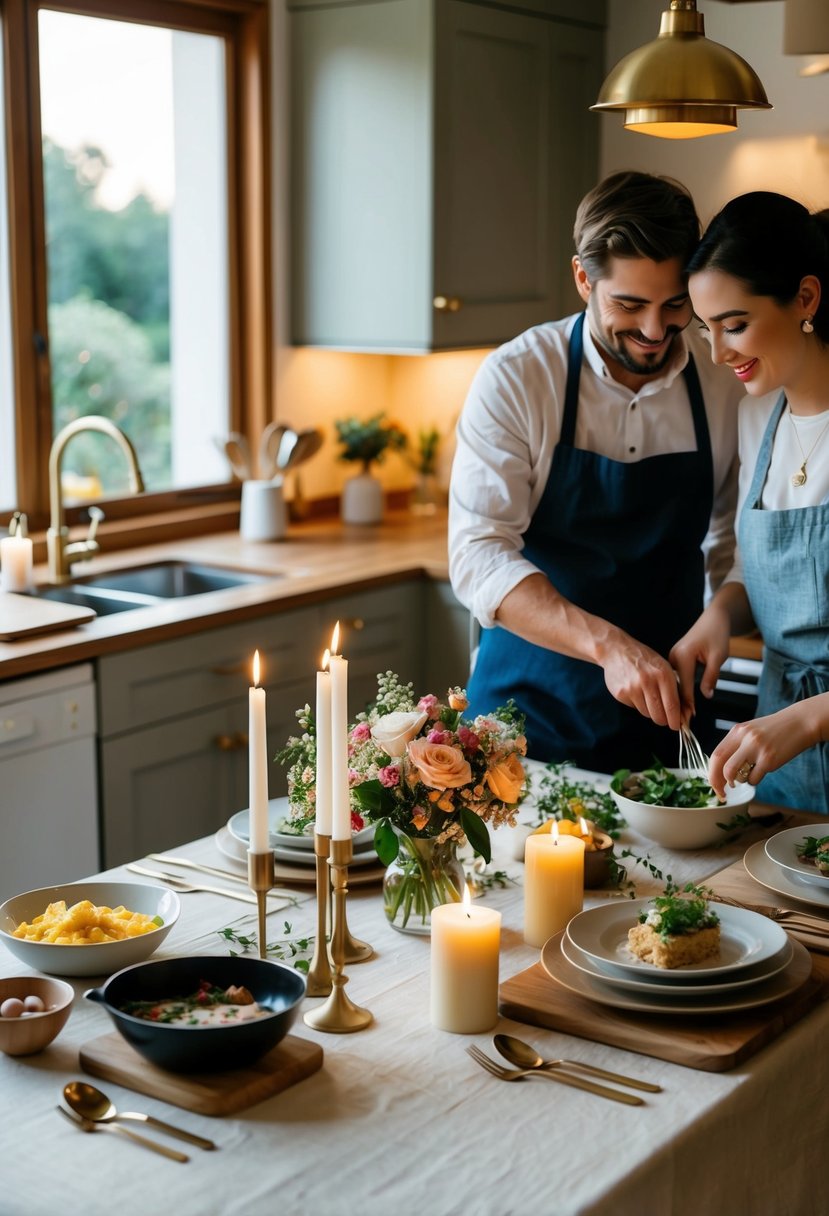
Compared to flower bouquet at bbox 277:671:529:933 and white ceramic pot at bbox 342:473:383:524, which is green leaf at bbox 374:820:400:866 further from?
white ceramic pot at bbox 342:473:383:524

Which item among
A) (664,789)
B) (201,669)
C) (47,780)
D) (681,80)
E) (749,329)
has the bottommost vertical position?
(47,780)

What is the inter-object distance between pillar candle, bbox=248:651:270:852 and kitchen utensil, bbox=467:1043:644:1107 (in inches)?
11.8

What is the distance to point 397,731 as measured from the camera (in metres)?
1.62

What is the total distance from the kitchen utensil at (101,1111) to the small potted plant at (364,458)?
116 inches

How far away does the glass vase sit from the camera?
5.48 ft

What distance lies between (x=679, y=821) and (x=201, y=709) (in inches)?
58.9

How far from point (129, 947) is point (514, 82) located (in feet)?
9.90

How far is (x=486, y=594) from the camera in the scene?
7.59ft

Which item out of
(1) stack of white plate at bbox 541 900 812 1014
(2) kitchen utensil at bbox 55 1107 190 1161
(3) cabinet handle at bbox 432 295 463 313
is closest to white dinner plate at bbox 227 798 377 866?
(1) stack of white plate at bbox 541 900 812 1014

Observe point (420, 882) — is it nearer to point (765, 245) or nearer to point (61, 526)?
point (765, 245)

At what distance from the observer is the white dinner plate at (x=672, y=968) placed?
150cm

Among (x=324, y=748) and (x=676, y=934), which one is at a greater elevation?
(x=324, y=748)

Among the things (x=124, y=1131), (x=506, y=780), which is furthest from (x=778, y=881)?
(x=124, y=1131)

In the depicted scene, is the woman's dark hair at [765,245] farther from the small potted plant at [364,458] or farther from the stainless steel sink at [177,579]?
the small potted plant at [364,458]
